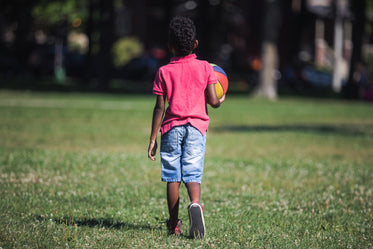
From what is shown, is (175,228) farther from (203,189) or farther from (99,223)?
(203,189)

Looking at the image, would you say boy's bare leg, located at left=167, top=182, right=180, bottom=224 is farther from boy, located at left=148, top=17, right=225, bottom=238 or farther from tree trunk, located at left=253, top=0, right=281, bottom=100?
tree trunk, located at left=253, top=0, right=281, bottom=100

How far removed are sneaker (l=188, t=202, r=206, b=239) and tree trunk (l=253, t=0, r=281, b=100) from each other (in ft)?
85.9

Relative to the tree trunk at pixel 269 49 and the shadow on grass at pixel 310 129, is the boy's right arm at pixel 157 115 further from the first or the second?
the tree trunk at pixel 269 49

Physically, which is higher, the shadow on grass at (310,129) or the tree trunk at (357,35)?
the tree trunk at (357,35)

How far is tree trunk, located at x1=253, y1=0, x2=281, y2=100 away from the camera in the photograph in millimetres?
30109

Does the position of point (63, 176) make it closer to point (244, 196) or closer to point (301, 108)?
point (244, 196)

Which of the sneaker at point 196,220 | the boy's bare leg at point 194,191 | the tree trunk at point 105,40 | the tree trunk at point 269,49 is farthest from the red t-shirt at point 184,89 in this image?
the tree trunk at point 105,40

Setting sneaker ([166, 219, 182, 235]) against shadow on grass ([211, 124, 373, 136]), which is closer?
sneaker ([166, 219, 182, 235])

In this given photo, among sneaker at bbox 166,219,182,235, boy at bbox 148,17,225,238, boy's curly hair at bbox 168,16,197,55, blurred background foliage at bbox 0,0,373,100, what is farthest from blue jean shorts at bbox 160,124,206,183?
blurred background foliage at bbox 0,0,373,100

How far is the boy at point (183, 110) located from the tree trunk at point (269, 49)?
2578 centimetres

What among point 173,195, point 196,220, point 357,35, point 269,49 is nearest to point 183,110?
point 173,195

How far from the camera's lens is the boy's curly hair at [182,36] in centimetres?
507

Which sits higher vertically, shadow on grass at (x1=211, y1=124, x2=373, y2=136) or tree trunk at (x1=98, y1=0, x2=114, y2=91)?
tree trunk at (x1=98, y1=0, x2=114, y2=91)

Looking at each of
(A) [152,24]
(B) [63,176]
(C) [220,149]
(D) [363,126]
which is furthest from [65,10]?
(B) [63,176]
